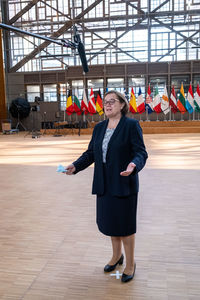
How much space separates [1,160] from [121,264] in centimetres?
640

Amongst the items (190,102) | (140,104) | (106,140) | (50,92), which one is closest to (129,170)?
Answer: (106,140)

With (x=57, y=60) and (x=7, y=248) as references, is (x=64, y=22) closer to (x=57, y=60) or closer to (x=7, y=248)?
(x=57, y=60)

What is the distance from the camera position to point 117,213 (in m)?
2.03

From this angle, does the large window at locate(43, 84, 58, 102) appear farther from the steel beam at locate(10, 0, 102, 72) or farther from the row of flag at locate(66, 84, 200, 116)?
the row of flag at locate(66, 84, 200, 116)

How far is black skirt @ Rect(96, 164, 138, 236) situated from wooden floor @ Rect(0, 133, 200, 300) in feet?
1.39

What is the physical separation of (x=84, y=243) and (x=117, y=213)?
37.2 inches

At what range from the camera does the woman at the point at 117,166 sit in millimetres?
1979

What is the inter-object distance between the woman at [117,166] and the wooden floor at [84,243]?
0.96 feet

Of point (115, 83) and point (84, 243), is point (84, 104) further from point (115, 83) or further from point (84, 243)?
point (84, 243)

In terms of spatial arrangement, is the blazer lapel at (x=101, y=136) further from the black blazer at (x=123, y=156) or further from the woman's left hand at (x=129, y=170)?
the woman's left hand at (x=129, y=170)

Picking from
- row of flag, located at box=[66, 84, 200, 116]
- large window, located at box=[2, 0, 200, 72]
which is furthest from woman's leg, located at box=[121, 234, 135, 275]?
large window, located at box=[2, 0, 200, 72]

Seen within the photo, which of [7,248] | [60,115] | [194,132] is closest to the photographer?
[7,248]

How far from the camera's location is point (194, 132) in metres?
14.8

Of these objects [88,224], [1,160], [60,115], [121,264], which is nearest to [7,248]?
[88,224]
